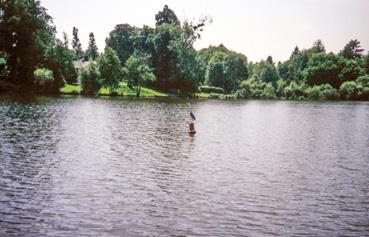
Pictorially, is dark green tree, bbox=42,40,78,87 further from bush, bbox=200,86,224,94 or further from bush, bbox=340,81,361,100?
bush, bbox=340,81,361,100

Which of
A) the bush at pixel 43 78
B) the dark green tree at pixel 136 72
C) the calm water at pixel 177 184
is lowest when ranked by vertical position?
the calm water at pixel 177 184

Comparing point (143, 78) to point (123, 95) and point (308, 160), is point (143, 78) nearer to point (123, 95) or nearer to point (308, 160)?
point (123, 95)

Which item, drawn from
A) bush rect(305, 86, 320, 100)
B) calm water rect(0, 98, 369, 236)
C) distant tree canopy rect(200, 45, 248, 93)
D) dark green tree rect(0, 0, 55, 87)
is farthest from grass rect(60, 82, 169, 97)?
calm water rect(0, 98, 369, 236)

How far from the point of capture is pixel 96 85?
124m

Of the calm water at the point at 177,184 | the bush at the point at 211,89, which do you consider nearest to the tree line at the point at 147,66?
the bush at the point at 211,89

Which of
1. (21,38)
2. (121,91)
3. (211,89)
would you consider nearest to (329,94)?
(211,89)

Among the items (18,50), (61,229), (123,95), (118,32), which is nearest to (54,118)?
(61,229)

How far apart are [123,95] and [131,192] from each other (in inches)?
4461

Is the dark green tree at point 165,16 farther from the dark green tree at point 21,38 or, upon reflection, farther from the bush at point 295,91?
the dark green tree at point 21,38

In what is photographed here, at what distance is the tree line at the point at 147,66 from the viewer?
111m

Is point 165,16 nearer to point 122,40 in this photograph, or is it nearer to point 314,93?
point 122,40

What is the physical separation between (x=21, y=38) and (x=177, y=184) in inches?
4063

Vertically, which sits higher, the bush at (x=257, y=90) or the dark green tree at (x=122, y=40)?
the dark green tree at (x=122, y=40)

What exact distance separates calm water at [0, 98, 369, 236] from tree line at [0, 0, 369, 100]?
76666mm
